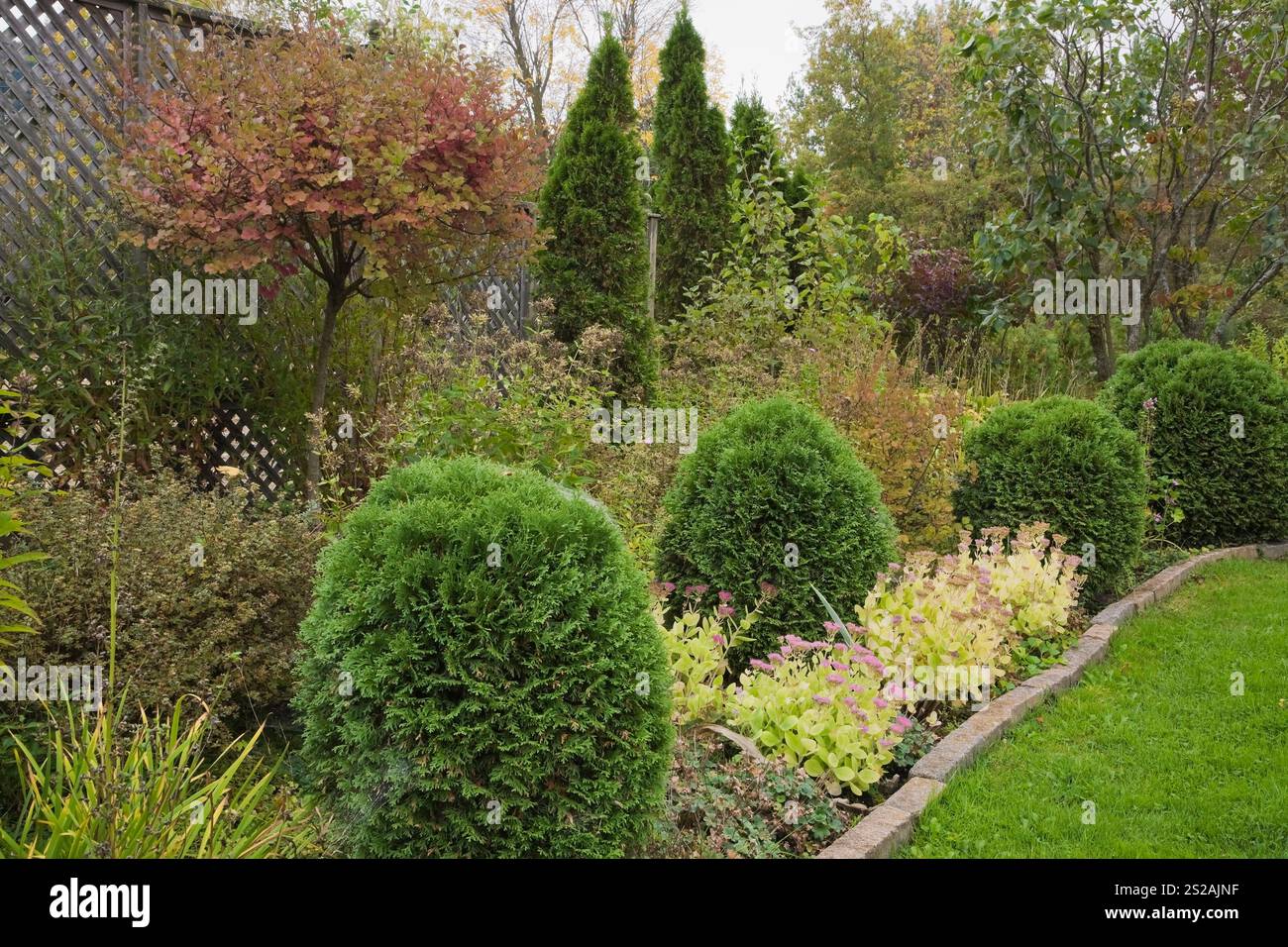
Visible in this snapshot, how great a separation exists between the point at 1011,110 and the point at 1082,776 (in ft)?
20.9

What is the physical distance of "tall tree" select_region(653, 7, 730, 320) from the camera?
10.3m

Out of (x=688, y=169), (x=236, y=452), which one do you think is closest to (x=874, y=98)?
(x=688, y=169)

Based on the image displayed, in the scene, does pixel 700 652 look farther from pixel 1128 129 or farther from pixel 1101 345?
pixel 1101 345

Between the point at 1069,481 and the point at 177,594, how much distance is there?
460 centimetres

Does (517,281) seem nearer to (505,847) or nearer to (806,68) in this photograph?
(505,847)

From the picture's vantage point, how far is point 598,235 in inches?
334

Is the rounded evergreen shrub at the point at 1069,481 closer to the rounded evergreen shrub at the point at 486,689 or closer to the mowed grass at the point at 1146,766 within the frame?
the mowed grass at the point at 1146,766

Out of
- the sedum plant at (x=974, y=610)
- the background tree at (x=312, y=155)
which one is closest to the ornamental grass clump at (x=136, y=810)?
the background tree at (x=312, y=155)

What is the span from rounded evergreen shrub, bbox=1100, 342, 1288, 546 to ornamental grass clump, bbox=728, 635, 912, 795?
14.5 ft
